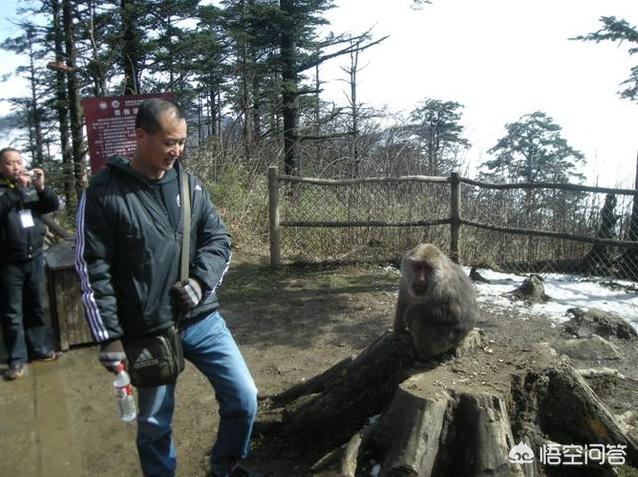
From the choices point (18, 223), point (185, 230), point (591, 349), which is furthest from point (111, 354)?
point (591, 349)

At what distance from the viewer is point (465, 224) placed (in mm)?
7285

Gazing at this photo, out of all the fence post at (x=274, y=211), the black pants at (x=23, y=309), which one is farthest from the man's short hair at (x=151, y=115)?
the fence post at (x=274, y=211)

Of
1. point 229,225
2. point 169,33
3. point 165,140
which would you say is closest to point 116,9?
point 169,33

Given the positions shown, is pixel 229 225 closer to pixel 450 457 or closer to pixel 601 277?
pixel 601 277

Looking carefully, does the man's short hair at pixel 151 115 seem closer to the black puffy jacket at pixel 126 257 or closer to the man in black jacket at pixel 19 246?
the black puffy jacket at pixel 126 257

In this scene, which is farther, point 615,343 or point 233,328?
point 233,328

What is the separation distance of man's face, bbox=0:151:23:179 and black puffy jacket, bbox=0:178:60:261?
0.06 metres

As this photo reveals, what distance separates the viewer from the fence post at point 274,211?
24.7ft

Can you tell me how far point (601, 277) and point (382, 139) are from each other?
25.6 feet

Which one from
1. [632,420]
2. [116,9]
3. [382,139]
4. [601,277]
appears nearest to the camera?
[632,420]

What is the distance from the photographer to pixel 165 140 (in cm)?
216

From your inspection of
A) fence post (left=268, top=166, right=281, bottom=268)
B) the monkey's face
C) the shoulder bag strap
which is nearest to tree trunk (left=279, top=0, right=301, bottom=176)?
fence post (left=268, top=166, right=281, bottom=268)

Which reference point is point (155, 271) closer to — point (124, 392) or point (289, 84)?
point (124, 392)

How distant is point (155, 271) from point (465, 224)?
588 centimetres
